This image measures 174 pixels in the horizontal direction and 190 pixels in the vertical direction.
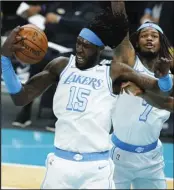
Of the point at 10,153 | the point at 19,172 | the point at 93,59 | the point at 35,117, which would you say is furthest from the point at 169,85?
the point at 35,117

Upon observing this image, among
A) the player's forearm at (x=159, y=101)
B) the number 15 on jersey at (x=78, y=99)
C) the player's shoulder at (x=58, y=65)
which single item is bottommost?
the player's forearm at (x=159, y=101)

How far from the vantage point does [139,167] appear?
3.99 meters

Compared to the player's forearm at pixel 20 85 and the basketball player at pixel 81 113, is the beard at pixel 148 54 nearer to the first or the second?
the basketball player at pixel 81 113

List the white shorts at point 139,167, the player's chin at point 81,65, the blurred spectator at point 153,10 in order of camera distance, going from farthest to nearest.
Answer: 1. the blurred spectator at point 153,10
2. the white shorts at point 139,167
3. the player's chin at point 81,65

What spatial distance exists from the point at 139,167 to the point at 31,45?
1.11m

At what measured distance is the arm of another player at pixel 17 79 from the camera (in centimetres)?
324

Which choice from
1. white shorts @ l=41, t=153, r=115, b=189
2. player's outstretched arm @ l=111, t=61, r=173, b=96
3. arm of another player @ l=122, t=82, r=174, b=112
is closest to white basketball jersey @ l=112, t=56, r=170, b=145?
arm of another player @ l=122, t=82, r=174, b=112

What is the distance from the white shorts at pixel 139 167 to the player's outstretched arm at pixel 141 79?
21.2 inches

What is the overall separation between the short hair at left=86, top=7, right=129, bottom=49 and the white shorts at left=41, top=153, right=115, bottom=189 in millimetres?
671

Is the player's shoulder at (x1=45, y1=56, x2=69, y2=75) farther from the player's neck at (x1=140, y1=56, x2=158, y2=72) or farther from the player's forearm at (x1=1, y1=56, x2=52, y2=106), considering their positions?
the player's neck at (x1=140, y1=56, x2=158, y2=72)

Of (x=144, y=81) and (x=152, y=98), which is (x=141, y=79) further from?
(x=152, y=98)

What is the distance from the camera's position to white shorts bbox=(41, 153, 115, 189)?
318 cm

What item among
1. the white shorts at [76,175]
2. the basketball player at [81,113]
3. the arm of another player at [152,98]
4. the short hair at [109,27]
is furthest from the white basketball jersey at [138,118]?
the white shorts at [76,175]

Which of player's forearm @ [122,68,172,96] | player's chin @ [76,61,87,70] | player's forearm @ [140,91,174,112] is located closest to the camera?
player's chin @ [76,61,87,70]
